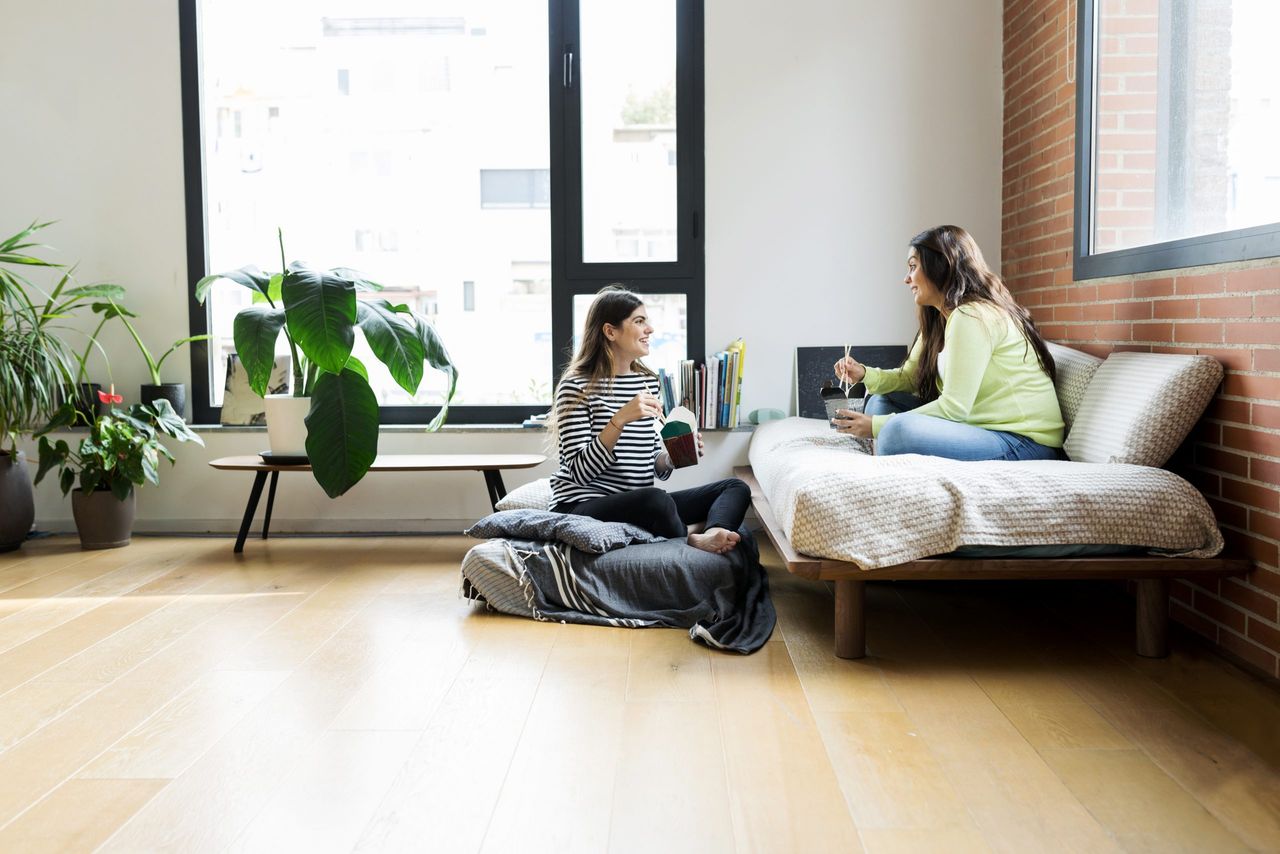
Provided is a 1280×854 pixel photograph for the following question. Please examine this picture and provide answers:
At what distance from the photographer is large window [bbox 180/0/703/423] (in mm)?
4578

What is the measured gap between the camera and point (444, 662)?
8.66 feet

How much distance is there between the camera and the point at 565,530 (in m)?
3.08

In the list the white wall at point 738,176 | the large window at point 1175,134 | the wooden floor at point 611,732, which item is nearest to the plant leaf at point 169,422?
the white wall at point 738,176

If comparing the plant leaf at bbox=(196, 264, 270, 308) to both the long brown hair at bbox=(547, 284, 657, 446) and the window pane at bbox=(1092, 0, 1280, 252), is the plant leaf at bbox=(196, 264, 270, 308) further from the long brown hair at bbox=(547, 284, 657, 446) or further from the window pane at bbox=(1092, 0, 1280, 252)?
the window pane at bbox=(1092, 0, 1280, 252)

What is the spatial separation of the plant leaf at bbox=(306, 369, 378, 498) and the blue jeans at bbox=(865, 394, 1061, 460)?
1791 millimetres

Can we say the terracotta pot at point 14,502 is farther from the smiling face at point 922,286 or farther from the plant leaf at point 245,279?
the smiling face at point 922,286

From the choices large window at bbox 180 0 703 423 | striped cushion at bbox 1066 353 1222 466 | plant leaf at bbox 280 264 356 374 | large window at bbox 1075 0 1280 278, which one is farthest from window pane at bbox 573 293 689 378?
striped cushion at bbox 1066 353 1222 466

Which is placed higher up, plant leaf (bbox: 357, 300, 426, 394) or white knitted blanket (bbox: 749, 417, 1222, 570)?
plant leaf (bbox: 357, 300, 426, 394)

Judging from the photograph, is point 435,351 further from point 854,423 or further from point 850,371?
point 854,423

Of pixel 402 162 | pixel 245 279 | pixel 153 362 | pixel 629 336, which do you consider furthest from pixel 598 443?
pixel 153 362

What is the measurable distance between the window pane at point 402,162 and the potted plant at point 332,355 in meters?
0.64

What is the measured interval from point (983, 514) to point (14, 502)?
3566 millimetres

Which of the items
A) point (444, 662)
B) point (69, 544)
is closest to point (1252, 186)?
point (444, 662)

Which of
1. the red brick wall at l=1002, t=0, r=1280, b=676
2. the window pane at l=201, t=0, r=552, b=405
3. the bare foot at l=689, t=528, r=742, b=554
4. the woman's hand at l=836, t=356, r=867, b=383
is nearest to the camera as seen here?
the red brick wall at l=1002, t=0, r=1280, b=676
